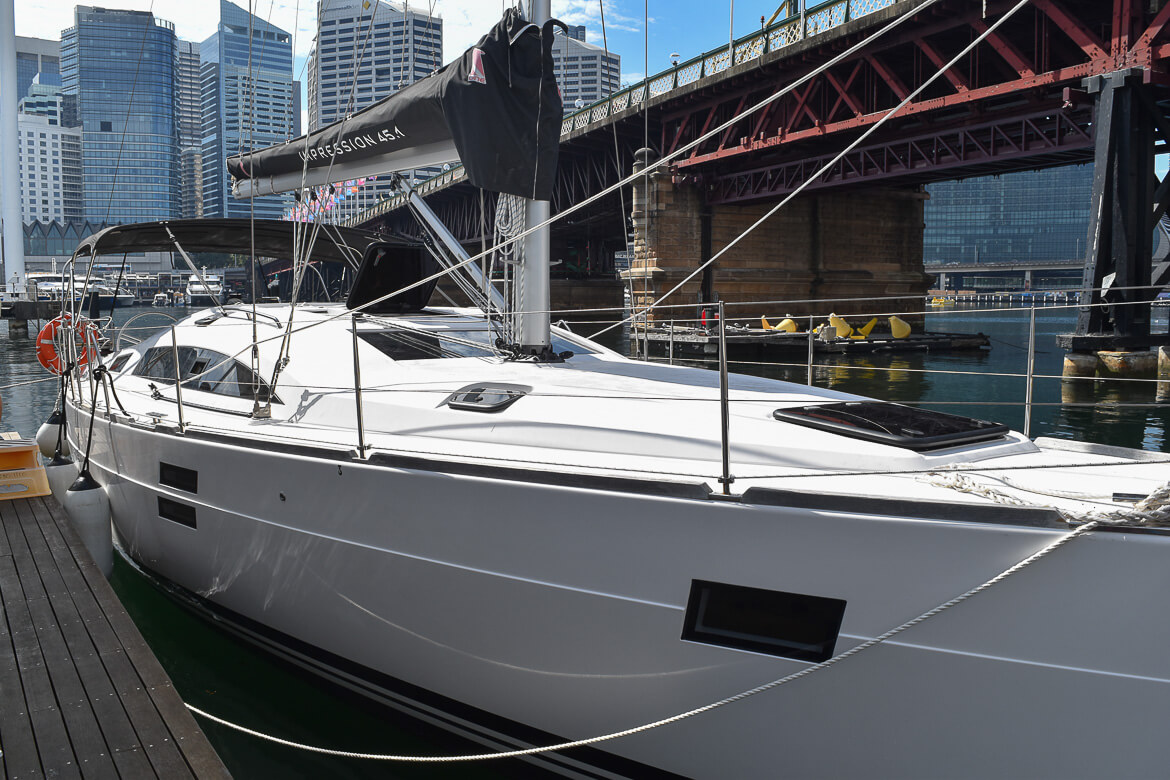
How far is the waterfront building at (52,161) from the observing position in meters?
30.7

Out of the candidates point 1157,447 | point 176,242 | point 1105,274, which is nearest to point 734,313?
point 1105,274

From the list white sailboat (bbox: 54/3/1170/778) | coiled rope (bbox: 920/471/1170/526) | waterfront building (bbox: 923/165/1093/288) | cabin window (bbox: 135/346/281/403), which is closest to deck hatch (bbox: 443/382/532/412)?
white sailboat (bbox: 54/3/1170/778)

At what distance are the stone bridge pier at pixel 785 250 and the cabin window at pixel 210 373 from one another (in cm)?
2176

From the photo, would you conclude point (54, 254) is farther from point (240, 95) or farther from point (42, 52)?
point (240, 95)

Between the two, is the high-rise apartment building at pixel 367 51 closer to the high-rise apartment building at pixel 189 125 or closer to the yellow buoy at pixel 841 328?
the high-rise apartment building at pixel 189 125

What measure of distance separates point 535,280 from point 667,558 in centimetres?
257

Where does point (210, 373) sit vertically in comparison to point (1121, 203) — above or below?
below

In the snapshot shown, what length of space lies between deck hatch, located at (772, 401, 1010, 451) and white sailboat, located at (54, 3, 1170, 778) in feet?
0.06

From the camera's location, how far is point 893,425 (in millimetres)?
3574

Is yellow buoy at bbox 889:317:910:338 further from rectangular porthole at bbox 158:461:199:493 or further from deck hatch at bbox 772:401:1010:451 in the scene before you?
rectangular porthole at bbox 158:461:199:493

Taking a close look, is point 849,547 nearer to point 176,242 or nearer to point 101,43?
point 176,242

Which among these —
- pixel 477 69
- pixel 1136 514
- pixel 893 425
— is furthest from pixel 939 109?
pixel 1136 514

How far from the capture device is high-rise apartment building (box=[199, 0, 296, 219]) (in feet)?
25.2

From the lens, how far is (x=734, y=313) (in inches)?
1294
